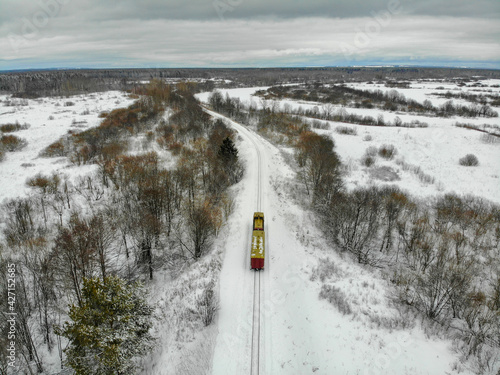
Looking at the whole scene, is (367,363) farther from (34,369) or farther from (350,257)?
(34,369)

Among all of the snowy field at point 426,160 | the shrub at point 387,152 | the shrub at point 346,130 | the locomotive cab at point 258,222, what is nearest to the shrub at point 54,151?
the locomotive cab at point 258,222

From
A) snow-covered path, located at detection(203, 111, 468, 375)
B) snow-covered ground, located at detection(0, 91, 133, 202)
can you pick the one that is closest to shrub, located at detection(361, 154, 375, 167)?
snow-covered path, located at detection(203, 111, 468, 375)

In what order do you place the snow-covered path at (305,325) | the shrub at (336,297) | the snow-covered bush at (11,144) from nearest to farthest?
the snow-covered path at (305,325) < the shrub at (336,297) < the snow-covered bush at (11,144)

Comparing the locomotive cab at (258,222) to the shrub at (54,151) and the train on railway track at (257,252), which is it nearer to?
the train on railway track at (257,252)

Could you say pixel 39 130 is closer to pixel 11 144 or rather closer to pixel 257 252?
pixel 11 144

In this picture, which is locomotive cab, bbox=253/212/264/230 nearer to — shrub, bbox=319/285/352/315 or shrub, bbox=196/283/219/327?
shrub, bbox=319/285/352/315

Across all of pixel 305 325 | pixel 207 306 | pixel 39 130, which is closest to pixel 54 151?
pixel 39 130
